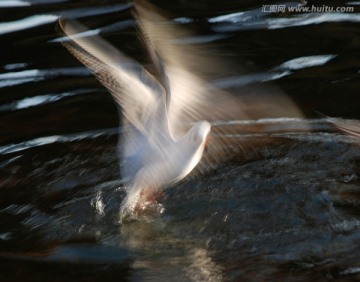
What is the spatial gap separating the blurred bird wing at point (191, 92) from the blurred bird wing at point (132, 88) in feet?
0.41

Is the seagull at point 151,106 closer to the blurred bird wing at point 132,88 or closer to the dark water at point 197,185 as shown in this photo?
the blurred bird wing at point 132,88

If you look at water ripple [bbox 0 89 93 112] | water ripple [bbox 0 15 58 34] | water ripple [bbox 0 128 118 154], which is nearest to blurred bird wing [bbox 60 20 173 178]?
water ripple [bbox 0 128 118 154]

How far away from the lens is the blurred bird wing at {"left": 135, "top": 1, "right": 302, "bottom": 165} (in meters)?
4.51

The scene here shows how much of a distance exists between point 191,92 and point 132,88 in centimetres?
41

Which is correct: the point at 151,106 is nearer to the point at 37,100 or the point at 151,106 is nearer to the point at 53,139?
the point at 53,139

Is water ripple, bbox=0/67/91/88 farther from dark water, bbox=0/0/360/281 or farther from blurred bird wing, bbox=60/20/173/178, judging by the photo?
blurred bird wing, bbox=60/20/173/178

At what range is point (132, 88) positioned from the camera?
4.45 m

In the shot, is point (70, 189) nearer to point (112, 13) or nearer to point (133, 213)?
point (133, 213)

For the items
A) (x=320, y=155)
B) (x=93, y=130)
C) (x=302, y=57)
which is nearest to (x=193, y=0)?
(x=302, y=57)

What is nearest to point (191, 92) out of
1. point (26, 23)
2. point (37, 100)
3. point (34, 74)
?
point (37, 100)

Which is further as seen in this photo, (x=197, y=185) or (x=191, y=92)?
(x=197, y=185)

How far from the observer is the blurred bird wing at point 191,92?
4.51m

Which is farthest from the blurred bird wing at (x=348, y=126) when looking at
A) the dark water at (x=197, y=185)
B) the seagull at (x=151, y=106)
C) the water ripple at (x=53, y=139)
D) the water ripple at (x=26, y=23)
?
the water ripple at (x=26, y=23)

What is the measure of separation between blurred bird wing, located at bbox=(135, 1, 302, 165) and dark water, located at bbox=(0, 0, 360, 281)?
7.3 inches
